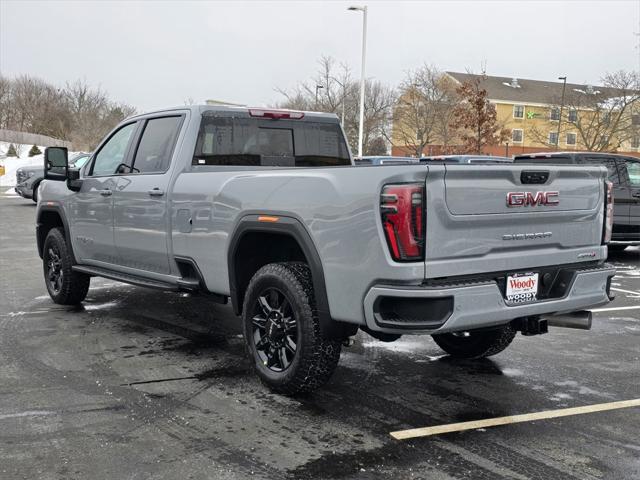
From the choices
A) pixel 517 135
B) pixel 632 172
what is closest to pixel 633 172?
pixel 632 172

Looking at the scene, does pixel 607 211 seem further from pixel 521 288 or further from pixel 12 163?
pixel 12 163

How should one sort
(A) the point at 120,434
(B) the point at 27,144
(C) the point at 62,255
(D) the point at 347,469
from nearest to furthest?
(D) the point at 347,469 → (A) the point at 120,434 → (C) the point at 62,255 → (B) the point at 27,144

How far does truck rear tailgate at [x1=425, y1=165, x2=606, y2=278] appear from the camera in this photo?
11.9 ft

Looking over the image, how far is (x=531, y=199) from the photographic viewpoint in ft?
13.1

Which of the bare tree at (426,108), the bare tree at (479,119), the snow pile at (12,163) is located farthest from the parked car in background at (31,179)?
the bare tree at (426,108)

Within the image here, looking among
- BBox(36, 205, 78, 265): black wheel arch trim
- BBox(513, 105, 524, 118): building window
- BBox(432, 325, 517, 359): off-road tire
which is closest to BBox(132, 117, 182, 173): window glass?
BBox(36, 205, 78, 265): black wheel arch trim

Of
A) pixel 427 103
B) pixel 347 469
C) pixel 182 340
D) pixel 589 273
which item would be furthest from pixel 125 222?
pixel 427 103

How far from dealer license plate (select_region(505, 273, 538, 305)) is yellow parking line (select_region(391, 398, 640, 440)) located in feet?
2.43

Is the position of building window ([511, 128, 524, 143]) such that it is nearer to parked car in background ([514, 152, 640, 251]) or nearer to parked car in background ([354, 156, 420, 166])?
parked car in background ([514, 152, 640, 251])

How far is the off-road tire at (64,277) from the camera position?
7.09m

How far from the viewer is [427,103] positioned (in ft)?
150

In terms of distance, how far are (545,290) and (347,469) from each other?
1760 millimetres

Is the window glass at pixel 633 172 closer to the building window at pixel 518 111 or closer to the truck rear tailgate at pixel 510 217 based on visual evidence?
the truck rear tailgate at pixel 510 217

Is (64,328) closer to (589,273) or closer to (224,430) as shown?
(224,430)
